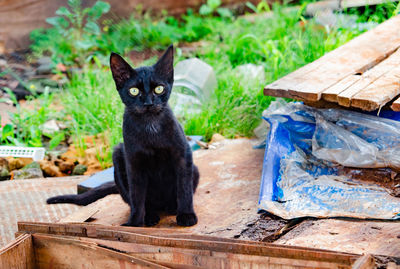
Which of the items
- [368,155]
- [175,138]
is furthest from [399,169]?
[175,138]

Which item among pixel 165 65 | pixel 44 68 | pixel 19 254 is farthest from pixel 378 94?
pixel 44 68

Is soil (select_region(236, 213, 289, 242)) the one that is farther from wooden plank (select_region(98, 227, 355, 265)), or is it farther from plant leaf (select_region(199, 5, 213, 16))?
plant leaf (select_region(199, 5, 213, 16))

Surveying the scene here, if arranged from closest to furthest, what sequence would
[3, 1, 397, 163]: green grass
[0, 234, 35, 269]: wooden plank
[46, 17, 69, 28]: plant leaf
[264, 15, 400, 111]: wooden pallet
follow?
[0, 234, 35, 269]: wooden plank → [264, 15, 400, 111]: wooden pallet → [3, 1, 397, 163]: green grass → [46, 17, 69, 28]: plant leaf

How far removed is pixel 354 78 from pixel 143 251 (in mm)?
2058

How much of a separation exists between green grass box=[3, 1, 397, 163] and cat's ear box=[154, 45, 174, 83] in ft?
5.22

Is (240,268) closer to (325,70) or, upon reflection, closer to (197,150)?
(325,70)

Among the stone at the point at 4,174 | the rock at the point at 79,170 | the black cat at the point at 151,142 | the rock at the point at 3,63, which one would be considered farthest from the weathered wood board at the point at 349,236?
the rock at the point at 3,63

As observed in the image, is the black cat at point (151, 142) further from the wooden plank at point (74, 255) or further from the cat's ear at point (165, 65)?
the wooden plank at point (74, 255)

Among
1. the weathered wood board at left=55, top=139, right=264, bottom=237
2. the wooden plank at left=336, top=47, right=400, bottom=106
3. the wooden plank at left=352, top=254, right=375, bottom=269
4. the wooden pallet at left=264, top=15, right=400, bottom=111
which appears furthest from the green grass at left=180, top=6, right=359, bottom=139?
the wooden plank at left=352, top=254, right=375, bottom=269

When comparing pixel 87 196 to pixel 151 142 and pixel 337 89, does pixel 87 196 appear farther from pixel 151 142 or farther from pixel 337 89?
pixel 337 89

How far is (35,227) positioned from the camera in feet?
6.43

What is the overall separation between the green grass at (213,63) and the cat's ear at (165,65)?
62.6 inches

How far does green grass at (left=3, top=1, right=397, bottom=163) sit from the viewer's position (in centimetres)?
446

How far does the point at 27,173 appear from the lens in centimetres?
389
